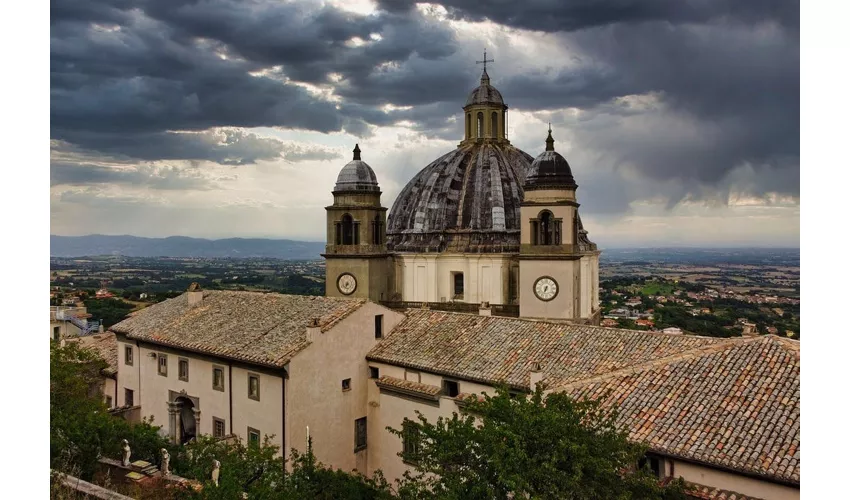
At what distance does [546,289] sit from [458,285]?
3.12 meters

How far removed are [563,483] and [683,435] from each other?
8.56 feet

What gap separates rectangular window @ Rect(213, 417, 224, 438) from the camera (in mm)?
15070

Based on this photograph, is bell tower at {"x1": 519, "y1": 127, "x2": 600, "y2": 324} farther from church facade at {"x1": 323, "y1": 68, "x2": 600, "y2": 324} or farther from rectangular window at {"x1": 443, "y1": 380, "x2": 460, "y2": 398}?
rectangular window at {"x1": 443, "y1": 380, "x2": 460, "y2": 398}

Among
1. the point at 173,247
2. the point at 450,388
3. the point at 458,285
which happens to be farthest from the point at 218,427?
the point at 458,285

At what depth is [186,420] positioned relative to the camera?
1653cm

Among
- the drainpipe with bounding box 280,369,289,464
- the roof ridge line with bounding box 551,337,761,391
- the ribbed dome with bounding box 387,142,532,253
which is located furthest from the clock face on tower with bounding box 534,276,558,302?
the drainpipe with bounding box 280,369,289,464

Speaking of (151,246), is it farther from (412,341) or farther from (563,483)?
(563,483)

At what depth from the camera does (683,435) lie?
8.84 meters

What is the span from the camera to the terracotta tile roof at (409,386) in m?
13.0

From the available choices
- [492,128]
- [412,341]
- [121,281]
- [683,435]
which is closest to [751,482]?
[683,435]

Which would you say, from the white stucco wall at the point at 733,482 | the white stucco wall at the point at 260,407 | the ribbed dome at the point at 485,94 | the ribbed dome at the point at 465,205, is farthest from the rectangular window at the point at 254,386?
the ribbed dome at the point at 485,94

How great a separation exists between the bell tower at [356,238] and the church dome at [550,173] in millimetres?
4870

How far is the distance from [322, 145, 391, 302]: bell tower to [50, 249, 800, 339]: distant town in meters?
4.38

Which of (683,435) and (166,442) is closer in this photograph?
(683,435)
